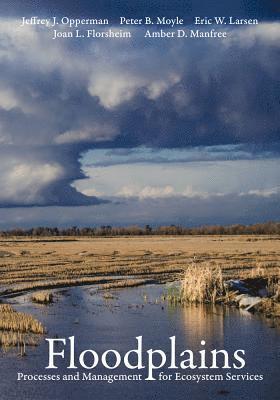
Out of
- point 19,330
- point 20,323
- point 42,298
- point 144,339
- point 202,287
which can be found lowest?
point 144,339

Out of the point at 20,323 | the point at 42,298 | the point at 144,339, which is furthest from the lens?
the point at 42,298

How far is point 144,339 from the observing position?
20547 mm

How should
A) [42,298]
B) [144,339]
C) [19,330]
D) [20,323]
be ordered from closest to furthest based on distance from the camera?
1. [144,339]
2. [19,330]
3. [20,323]
4. [42,298]

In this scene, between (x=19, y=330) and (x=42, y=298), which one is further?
(x=42, y=298)

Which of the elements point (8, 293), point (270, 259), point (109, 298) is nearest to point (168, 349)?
point (109, 298)

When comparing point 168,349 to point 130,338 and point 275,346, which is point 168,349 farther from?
point 275,346

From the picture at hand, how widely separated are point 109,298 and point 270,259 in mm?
23846

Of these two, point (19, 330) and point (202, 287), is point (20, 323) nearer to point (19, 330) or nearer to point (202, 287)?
point (19, 330)

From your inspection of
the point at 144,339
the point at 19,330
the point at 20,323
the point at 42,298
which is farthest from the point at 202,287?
the point at 19,330

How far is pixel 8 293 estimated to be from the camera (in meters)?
30.5

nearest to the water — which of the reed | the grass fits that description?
the grass

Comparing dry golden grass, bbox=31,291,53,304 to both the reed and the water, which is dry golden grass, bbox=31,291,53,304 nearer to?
the water

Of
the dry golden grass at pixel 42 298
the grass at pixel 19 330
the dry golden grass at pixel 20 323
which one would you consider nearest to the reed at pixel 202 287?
the dry golden grass at pixel 42 298

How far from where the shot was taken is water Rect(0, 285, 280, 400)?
15.7 meters
